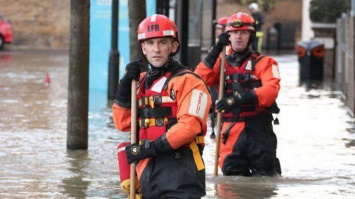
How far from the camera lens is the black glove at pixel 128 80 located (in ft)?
22.0

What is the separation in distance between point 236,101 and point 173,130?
10.7 feet

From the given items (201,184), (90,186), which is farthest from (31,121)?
(201,184)

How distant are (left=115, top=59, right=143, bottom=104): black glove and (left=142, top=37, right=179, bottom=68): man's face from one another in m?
0.08

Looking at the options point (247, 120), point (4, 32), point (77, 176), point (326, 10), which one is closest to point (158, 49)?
point (247, 120)

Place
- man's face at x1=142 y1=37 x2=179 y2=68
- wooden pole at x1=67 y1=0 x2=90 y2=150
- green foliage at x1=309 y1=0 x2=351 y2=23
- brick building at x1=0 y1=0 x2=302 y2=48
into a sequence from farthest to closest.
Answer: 1. brick building at x1=0 y1=0 x2=302 y2=48
2. green foliage at x1=309 y1=0 x2=351 y2=23
3. wooden pole at x1=67 y1=0 x2=90 y2=150
4. man's face at x1=142 y1=37 x2=179 y2=68

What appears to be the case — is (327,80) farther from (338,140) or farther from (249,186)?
(249,186)

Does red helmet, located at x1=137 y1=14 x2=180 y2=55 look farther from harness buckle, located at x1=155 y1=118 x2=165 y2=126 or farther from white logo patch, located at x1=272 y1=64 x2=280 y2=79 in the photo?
white logo patch, located at x1=272 y1=64 x2=280 y2=79

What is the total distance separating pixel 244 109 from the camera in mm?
9977

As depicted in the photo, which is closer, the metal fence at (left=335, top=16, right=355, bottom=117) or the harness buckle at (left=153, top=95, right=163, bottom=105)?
the harness buckle at (left=153, top=95, right=163, bottom=105)

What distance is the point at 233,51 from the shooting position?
1016 cm

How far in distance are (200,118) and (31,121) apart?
381 inches

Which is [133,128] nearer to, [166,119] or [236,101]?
[166,119]

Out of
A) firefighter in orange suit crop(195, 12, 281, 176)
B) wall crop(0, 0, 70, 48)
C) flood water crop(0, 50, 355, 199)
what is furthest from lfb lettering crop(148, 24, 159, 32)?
wall crop(0, 0, 70, 48)

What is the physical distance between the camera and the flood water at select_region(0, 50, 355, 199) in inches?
399
